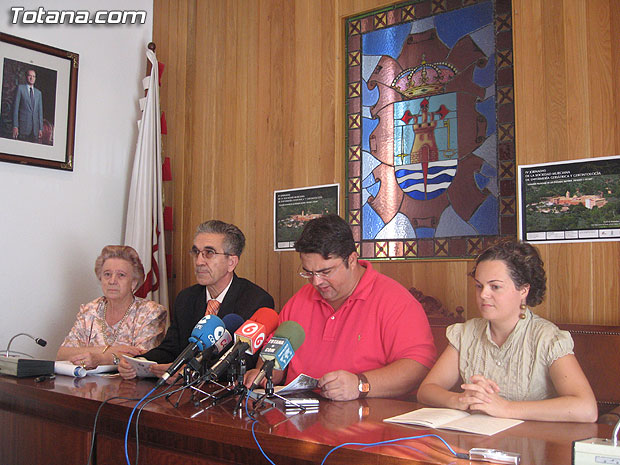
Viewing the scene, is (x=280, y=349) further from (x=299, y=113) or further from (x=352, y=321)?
(x=299, y=113)

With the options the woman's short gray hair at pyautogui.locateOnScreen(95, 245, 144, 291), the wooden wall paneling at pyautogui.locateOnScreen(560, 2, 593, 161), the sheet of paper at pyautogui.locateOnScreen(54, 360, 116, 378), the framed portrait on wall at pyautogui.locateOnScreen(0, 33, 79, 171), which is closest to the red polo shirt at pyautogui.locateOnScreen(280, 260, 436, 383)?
the sheet of paper at pyautogui.locateOnScreen(54, 360, 116, 378)

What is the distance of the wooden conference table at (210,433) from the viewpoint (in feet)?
4.91

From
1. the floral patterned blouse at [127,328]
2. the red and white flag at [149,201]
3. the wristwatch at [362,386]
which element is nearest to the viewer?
the wristwatch at [362,386]

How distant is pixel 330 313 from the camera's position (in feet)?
8.68

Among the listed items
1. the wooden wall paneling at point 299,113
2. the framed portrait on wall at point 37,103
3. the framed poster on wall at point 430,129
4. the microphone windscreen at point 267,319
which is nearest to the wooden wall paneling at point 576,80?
the wooden wall paneling at point 299,113

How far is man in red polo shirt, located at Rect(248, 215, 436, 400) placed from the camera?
2.43 m

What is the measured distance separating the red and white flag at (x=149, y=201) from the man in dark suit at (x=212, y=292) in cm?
99

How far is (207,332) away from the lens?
6.52 ft

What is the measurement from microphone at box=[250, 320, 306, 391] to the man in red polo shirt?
445 millimetres

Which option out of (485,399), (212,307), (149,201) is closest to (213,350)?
(485,399)

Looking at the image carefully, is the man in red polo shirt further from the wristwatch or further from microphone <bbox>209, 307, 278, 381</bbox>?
microphone <bbox>209, 307, 278, 381</bbox>

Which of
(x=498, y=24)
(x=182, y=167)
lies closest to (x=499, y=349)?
(x=498, y=24)

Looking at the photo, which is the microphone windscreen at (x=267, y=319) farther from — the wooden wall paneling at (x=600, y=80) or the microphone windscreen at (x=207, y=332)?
the wooden wall paneling at (x=600, y=80)

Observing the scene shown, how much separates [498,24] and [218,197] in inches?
82.7
